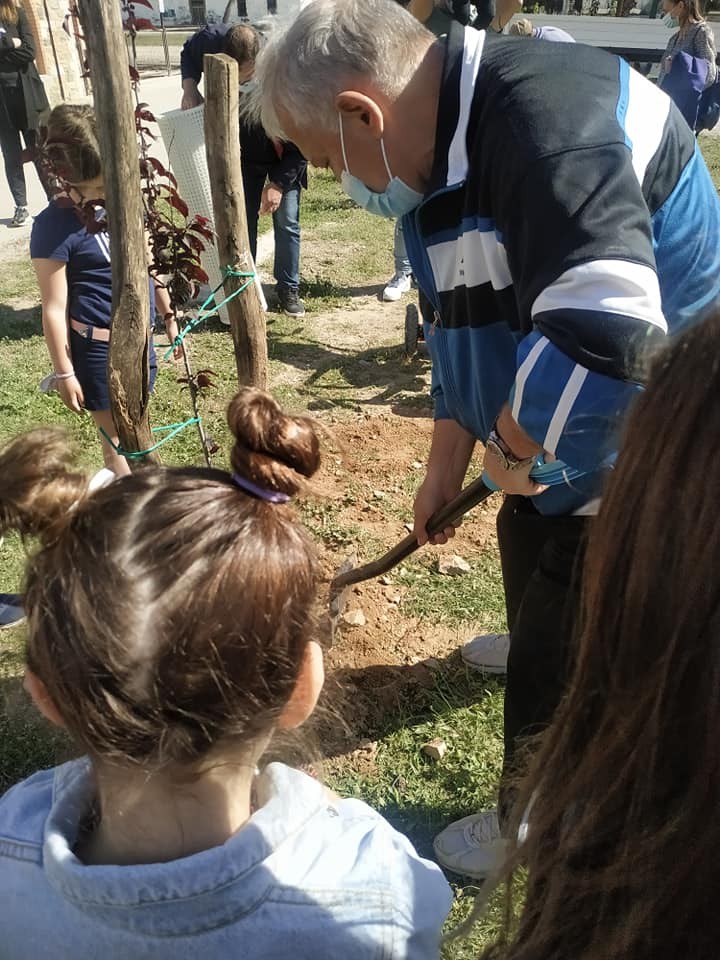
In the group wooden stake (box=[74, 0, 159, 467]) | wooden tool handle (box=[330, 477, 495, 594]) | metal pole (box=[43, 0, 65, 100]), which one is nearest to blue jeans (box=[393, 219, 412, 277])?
wooden tool handle (box=[330, 477, 495, 594])

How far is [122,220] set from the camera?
77.5 inches

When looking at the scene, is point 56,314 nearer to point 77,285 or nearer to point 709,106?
point 77,285

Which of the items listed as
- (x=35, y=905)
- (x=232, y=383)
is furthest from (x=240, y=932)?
(x=232, y=383)

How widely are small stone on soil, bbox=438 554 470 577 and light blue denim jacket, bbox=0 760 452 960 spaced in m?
2.32

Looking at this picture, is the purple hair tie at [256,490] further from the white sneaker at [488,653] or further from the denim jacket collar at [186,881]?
the white sneaker at [488,653]

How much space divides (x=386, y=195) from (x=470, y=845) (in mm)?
1691

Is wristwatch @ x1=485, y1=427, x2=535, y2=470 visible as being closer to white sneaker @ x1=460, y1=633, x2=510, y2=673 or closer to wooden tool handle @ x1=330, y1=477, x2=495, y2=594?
wooden tool handle @ x1=330, y1=477, x2=495, y2=594

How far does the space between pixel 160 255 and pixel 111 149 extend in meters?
0.66

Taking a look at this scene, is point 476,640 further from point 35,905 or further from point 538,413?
point 35,905

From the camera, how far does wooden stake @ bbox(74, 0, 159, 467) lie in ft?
5.96

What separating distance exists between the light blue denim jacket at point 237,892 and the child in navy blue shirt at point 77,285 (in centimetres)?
208

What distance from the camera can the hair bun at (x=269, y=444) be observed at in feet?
3.70

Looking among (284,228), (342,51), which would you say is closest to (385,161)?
(342,51)

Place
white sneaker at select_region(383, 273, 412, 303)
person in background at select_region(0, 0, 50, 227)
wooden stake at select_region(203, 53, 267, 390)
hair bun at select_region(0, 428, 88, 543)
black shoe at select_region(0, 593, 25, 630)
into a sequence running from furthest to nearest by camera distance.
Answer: person in background at select_region(0, 0, 50, 227) → white sneaker at select_region(383, 273, 412, 303) → black shoe at select_region(0, 593, 25, 630) → wooden stake at select_region(203, 53, 267, 390) → hair bun at select_region(0, 428, 88, 543)
